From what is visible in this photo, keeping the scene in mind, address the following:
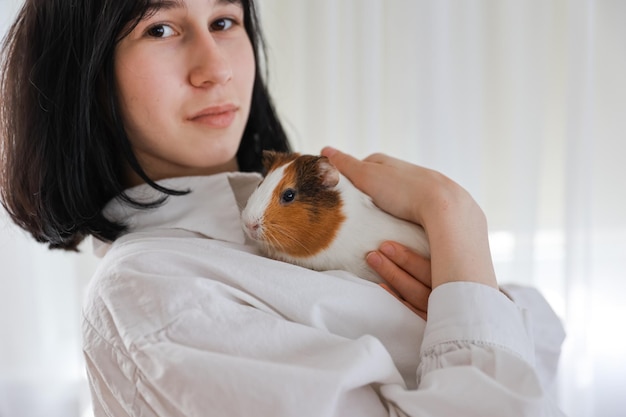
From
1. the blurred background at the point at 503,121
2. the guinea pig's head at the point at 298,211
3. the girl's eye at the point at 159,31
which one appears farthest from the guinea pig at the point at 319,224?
the blurred background at the point at 503,121

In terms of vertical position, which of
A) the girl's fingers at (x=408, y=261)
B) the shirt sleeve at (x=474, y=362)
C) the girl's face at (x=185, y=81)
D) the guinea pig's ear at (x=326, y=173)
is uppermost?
the girl's face at (x=185, y=81)

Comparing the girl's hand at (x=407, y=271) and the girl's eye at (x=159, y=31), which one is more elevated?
the girl's eye at (x=159, y=31)

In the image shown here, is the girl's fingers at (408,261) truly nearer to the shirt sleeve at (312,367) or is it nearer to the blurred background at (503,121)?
the shirt sleeve at (312,367)

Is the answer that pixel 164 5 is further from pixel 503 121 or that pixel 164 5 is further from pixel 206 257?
pixel 503 121

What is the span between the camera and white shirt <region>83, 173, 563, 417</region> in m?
0.70

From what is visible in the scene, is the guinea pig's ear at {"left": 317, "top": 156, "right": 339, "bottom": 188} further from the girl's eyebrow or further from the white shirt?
the girl's eyebrow

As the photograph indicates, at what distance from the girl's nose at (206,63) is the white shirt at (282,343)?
0.84ft

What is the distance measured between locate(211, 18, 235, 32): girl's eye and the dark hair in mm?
157

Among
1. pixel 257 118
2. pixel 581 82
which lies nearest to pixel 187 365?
pixel 257 118

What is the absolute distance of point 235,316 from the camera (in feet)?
2.53

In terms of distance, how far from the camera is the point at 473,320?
781 mm

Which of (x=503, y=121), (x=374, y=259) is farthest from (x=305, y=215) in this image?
(x=503, y=121)

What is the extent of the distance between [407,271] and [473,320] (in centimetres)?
16

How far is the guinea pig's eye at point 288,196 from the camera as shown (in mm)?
955
